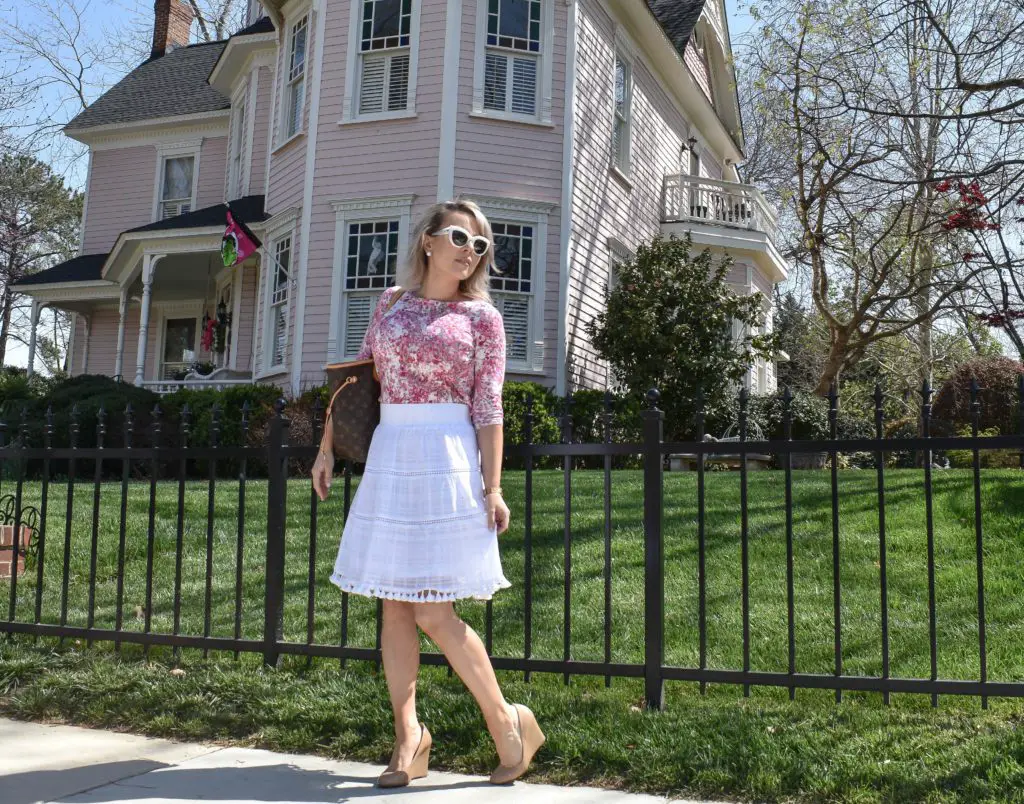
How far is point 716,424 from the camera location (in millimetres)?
14570

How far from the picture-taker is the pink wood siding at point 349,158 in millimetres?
13523

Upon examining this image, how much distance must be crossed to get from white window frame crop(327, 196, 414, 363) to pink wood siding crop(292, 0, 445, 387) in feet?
0.24

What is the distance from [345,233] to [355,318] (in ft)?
4.15

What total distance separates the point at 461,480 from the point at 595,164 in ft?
39.8

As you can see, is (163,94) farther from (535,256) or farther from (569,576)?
(569,576)

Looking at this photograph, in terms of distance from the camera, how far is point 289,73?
1557 centimetres

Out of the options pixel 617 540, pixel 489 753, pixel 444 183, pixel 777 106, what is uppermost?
pixel 777 106

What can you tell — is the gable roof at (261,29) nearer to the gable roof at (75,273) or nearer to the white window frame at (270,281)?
the white window frame at (270,281)

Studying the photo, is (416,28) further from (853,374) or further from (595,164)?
(853,374)

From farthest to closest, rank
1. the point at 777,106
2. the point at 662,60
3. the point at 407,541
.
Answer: the point at 777,106 < the point at 662,60 < the point at 407,541

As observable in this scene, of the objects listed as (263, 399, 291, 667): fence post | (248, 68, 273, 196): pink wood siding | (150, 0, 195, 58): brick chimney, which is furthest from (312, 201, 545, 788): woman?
(150, 0, 195, 58): brick chimney

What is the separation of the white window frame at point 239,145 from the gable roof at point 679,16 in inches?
312

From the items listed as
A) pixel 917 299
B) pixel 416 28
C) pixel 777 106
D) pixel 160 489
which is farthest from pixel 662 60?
pixel 160 489

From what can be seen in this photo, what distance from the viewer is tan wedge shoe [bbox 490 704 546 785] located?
3494mm
